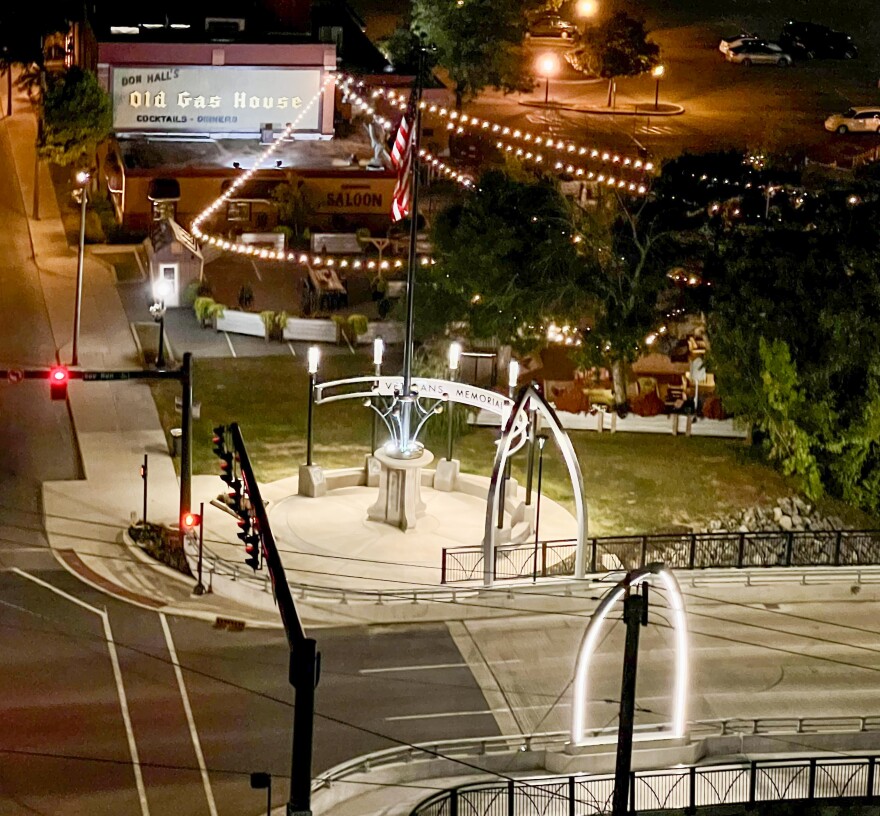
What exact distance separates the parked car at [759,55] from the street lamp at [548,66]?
30.0 ft

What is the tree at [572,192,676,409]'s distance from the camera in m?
43.7

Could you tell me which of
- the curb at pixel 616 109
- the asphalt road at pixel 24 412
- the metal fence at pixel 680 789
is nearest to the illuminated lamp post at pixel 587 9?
the curb at pixel 616 109

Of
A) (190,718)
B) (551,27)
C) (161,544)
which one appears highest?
(551,27)

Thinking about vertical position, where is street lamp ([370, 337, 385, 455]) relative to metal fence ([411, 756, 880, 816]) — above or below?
above

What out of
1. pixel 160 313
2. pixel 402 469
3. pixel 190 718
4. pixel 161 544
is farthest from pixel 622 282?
pixel 190 718

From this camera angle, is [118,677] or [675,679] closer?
[675,679]

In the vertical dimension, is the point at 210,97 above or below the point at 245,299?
above

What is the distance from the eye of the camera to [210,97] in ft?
191

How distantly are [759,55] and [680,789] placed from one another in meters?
58.5

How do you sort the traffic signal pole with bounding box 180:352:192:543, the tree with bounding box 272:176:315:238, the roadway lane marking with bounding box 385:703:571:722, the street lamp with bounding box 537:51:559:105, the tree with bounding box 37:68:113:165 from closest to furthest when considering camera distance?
1. the roadway lane marking with bounding box 385:703:571:722
2. the traffic signal pole with bounding box 180:352:192:543
3. the tree with bounding box 272:176:315:238
4. the tree with bounding box 37:68:113:165
5. the street lamp with bounding box 537:51:559:105

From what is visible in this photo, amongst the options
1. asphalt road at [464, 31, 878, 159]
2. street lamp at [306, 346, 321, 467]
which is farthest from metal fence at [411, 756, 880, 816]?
asphalt road at [464, 31, 878, 159]

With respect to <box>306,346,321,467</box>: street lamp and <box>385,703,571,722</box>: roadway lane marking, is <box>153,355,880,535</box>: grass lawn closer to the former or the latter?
<box>306,346,321,467</box>: street lamp

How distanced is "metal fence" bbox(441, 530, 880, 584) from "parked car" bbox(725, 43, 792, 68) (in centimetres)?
4773

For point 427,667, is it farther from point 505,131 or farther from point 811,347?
point 505,131
